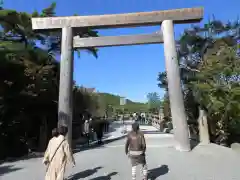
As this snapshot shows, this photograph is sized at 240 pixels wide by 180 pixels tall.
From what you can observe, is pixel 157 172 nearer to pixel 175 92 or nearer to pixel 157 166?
pixel 157 166

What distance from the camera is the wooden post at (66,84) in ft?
35.0

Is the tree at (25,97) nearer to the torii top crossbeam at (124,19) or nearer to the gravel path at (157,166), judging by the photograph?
the torii top crossbeam at (124,19)

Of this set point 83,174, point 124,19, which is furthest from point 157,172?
point 124,19

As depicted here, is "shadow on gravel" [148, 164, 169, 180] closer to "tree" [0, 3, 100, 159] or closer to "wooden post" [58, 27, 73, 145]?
"wooden post" [58, 27, 73, 145]

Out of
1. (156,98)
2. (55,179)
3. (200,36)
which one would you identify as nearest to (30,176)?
(55,179)

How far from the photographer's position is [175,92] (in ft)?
33.8

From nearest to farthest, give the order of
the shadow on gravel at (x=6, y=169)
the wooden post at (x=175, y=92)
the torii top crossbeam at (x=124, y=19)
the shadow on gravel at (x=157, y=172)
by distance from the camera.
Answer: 1. the shadow on gravel at (x=157, y=172)
2. the shadow on gravel at (x=6, y=169)
3. the wooden post at (x=175, y=92)
4. the torii top crossbeam at (x=124, y=19)

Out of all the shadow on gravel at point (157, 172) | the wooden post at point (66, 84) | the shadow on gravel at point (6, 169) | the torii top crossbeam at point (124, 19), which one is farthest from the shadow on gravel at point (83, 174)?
the torii top crossbeam at point (124, 19)

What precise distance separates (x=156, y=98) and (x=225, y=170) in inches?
1740

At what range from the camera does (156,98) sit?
51.2m

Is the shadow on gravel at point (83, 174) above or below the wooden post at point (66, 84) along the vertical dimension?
below

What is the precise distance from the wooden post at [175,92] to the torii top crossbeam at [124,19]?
37 centimetres

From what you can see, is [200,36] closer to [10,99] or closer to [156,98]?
[10,99]

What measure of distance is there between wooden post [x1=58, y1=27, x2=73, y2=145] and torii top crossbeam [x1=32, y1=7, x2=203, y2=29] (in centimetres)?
44
